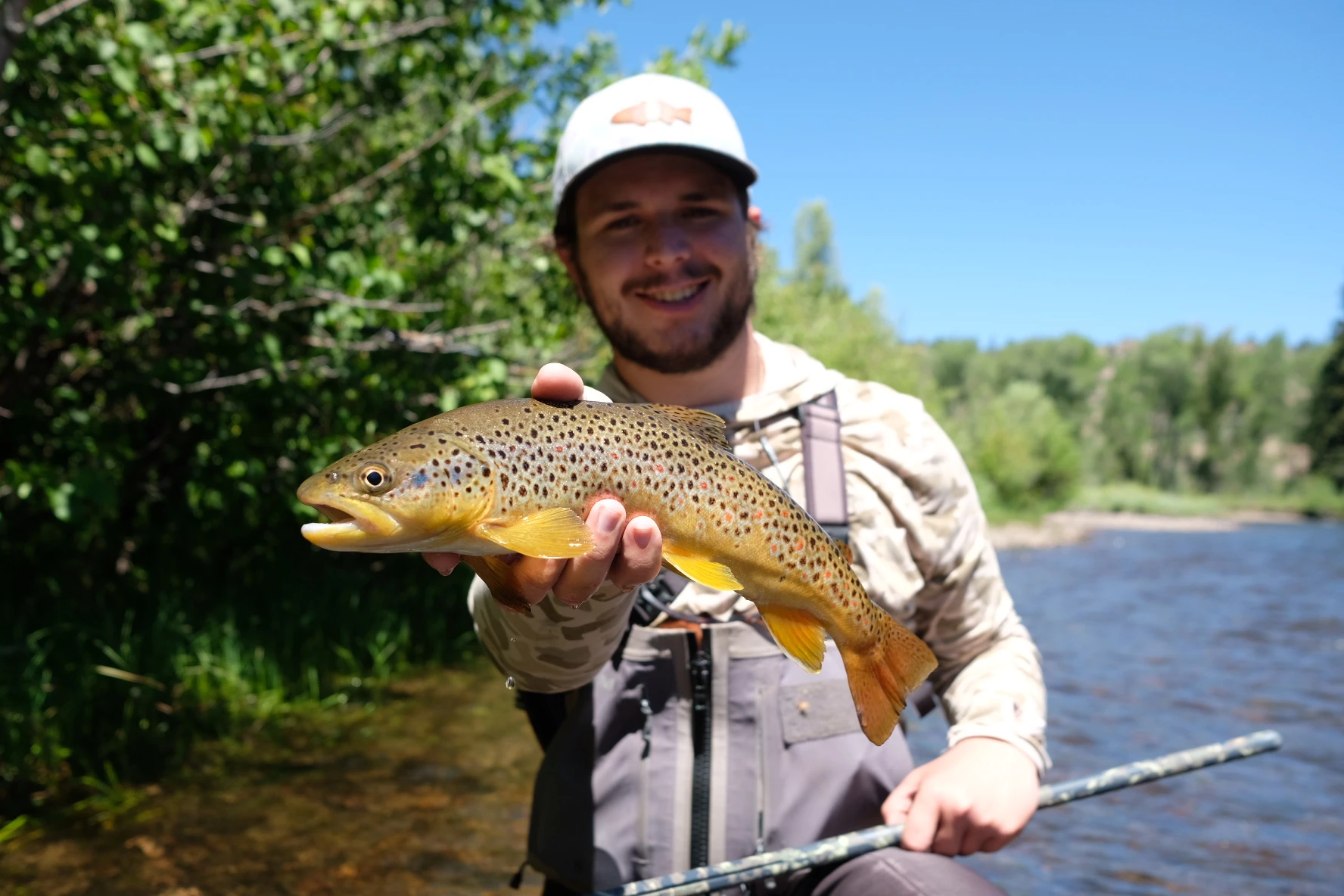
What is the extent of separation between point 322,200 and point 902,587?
548 cm

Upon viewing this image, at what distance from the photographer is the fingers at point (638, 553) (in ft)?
6.22

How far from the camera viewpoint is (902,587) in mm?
2814

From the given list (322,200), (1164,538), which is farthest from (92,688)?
(1164,538)

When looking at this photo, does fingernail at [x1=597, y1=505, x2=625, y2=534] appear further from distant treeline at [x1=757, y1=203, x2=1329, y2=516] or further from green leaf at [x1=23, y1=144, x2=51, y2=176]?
distant treeline at [x1=757, y1=203, x2=1329, y2=516]

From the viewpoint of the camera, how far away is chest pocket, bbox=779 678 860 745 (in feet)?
8.68

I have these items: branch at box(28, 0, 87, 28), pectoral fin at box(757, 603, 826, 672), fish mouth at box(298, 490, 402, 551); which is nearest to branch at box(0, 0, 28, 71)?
branch at box(28, 0, 87, 28)

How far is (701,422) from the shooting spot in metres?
2.22

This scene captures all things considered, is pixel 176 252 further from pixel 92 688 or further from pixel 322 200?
pixel 92 688

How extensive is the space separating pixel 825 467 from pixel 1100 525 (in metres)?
57.1

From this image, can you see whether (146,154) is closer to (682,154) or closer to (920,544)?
(682,154)

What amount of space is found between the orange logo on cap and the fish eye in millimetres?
1590

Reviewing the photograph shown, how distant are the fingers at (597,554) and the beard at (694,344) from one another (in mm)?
1155

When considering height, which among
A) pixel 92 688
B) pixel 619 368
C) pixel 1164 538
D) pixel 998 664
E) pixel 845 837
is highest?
pixel 619 368

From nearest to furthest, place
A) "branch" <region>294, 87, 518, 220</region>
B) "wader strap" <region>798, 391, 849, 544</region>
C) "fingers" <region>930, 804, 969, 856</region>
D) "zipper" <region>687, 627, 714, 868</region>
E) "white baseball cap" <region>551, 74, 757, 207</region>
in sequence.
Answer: "fingers" <region>930, 804, 969, 856</region>
"zipper" <region>687, 627, 714, 868</region>
"wader strap" <region>798, 391, 849, 544</region>
"white baseball cap" <region>551, 74, 757, 207</region>
"branch" <region>294, 87, 518, 220</region>
